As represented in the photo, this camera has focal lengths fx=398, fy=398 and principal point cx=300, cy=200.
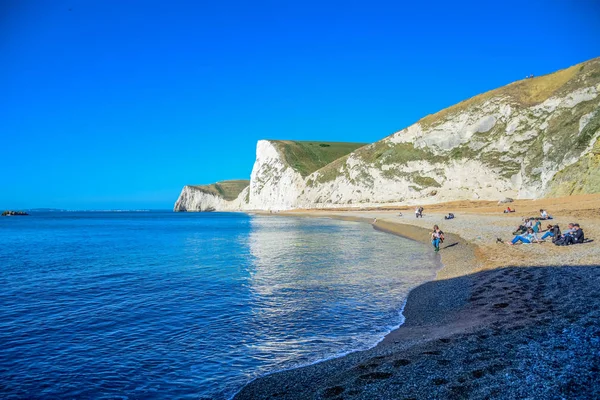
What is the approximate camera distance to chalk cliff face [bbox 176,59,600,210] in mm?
56344

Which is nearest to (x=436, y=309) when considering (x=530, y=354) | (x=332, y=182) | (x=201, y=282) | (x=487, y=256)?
(x=530, y=354)

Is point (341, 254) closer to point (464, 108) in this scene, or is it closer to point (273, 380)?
point (273, 380)

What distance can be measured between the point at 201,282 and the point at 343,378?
11.9m

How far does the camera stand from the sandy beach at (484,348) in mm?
5554

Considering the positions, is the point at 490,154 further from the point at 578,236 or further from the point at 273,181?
the point at 273,181

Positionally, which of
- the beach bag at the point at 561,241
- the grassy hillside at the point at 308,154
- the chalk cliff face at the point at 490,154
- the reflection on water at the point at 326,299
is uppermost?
the grassy hillside at the point at 308,154

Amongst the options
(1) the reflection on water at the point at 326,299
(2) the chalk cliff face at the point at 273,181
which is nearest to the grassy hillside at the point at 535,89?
(2) the chalk cliff face at the point at 273,181

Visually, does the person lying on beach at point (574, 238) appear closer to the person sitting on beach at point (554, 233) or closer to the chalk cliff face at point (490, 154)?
the person sitting on beach at point (554, 233)

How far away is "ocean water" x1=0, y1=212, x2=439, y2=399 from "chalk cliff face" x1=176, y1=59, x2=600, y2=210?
40.1 m

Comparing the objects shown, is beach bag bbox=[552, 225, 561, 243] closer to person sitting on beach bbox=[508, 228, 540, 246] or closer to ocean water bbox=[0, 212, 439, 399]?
person sitting on beach bbox=[508, 228, 540, 246]

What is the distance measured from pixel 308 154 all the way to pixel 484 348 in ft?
486

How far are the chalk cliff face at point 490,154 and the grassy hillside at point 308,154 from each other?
16.1 m

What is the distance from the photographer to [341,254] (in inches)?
1015

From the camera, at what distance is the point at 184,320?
11.7 m
